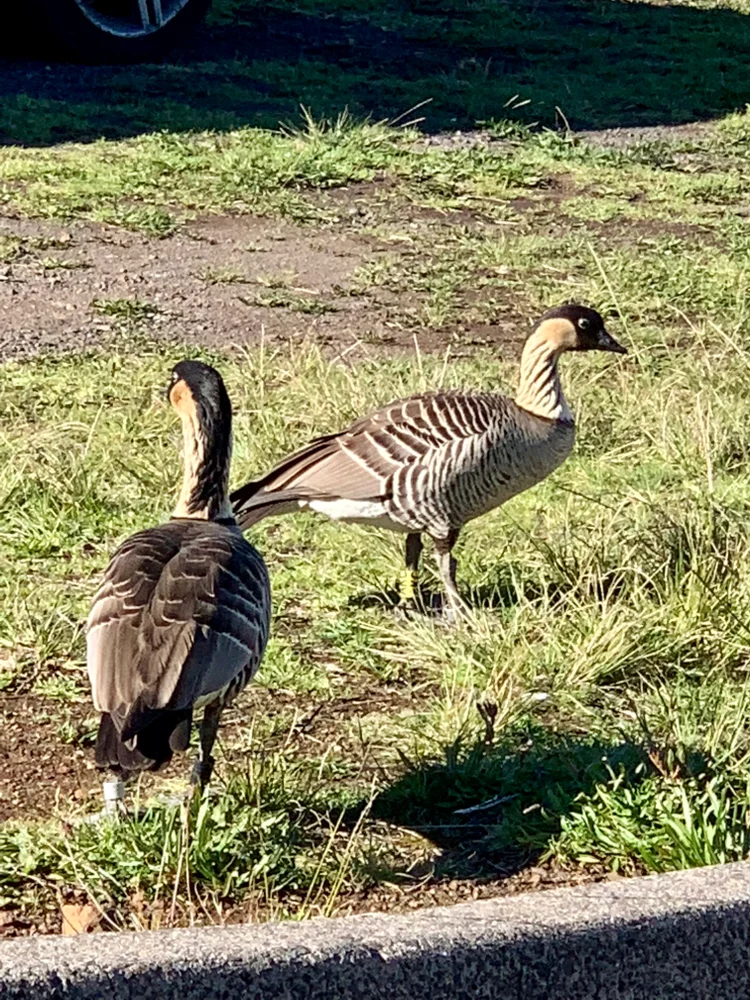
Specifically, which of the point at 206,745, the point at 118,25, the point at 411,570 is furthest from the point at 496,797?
the point at 118,25

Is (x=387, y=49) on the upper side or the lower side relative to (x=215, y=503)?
upper

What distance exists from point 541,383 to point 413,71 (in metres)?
9.80

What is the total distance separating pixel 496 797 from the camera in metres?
4.57

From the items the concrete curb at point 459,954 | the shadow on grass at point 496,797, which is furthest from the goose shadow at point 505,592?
the concrete curb at point 459,954

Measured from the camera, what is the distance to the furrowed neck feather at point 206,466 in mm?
4930

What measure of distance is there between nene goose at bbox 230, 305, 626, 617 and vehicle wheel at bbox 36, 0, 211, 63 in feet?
27.4

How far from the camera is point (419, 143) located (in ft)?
43.2

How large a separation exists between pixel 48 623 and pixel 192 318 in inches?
163

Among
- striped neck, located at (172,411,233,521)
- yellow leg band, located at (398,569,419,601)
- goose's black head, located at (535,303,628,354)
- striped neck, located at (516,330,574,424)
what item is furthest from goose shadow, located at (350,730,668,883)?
goose's black head, located at (535,303,628,354)

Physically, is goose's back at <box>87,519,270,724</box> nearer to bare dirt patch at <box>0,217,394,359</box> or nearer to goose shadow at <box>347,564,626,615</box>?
goose shadow at <box>347,564,626,615</box>

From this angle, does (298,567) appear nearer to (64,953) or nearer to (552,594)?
(552,594)

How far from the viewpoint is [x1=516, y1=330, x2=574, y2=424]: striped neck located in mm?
6340

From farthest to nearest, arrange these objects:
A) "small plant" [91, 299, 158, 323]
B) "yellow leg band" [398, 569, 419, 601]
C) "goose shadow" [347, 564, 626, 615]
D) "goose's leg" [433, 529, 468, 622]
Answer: "small plant" [91, 299, 158, 323] → "yellow leg band" [398, 569, 419, 601] → "goose's leg" [433, 529, 468, 622] → "goose shadow" [347, 564, 626, 615]

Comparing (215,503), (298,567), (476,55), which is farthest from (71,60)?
(215,503)
